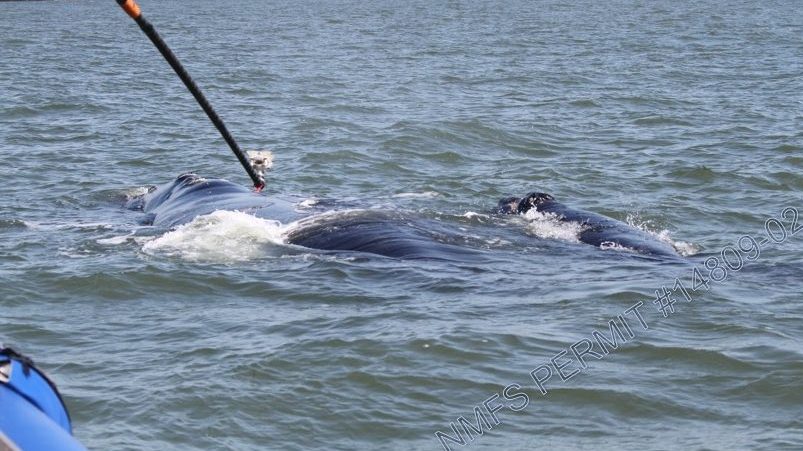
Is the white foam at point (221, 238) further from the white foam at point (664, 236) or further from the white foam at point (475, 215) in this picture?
the white foam at point (664, 236)

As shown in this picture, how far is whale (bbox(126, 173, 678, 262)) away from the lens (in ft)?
41.7

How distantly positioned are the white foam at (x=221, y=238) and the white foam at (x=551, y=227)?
8.58 feet

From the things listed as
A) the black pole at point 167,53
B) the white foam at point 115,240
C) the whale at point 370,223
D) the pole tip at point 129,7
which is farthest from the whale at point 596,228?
the pole tip at point 129,7

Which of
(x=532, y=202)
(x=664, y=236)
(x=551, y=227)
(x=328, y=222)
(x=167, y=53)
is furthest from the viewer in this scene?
(x=664, y=236)

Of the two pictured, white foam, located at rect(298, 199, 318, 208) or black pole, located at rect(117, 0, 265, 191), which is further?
white foam, located at rect(298, 199, 318, 208)

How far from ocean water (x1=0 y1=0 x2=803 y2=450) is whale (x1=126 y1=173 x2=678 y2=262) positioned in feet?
0.80

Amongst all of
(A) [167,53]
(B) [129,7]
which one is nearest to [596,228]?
(A) [167,53]

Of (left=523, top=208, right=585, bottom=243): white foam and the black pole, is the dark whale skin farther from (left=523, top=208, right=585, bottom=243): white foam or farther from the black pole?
the black pole

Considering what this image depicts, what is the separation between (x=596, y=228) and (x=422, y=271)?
8.06 feet

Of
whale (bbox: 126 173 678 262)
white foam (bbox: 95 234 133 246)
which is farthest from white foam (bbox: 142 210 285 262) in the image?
white foam (bbox: 95 234 133 246)

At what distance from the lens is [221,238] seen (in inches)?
512

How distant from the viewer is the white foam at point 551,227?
43.9ft

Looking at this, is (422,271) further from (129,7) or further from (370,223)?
(129,7)

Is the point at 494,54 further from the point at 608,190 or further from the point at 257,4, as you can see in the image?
the point at 257,4
